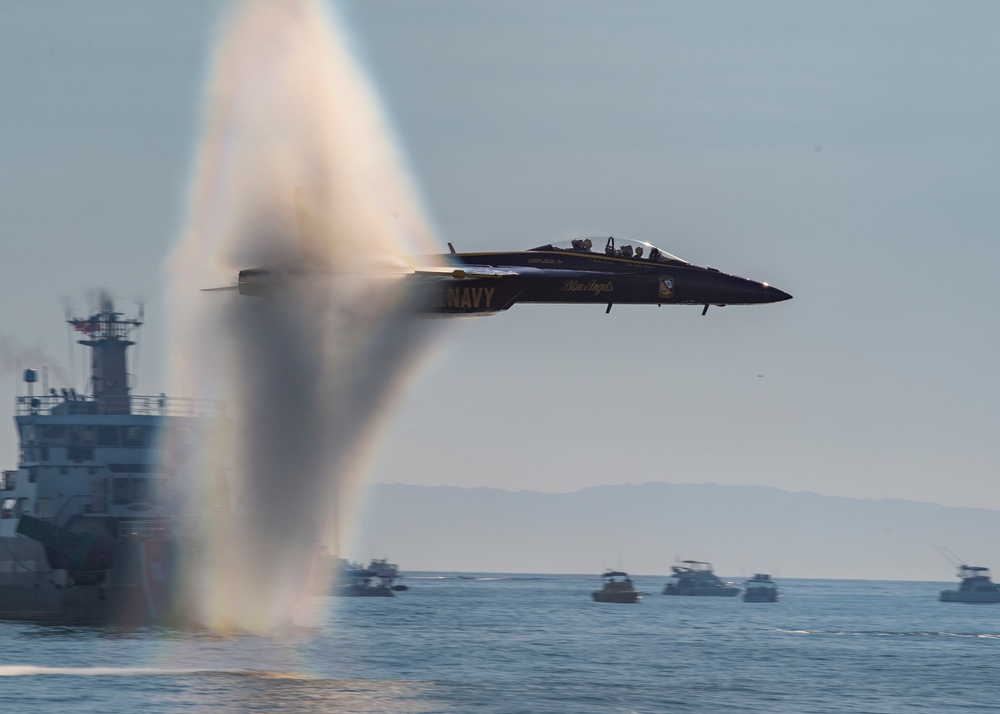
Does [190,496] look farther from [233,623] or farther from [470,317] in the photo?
[470,317]

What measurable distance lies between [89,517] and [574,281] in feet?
229

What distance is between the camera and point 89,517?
11356 centimetres

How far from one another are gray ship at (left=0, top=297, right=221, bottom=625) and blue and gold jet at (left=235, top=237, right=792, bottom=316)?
199 feet

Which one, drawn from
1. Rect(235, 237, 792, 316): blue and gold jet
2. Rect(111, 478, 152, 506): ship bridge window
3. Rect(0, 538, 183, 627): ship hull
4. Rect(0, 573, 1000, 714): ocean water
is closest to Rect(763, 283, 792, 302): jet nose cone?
Rect(235, 237, 792, 316): blue and gold jet

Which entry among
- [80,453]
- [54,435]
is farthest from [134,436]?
[54,435]

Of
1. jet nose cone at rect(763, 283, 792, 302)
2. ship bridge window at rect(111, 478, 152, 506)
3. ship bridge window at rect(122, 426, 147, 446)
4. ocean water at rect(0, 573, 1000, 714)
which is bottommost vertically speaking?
ocean water at rect(0, 573, 1000, 714)

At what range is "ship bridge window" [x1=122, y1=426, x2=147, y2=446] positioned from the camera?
11706cm

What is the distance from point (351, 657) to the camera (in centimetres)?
8850

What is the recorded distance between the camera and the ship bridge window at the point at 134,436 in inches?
4609

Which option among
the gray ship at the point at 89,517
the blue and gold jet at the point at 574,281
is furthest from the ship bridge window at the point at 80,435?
the blue and gold jet at the point at 574,281

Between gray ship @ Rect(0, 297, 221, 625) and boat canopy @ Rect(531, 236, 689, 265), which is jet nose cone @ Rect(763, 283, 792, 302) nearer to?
boat canopy @ Rect(531, 236, 689, 265)

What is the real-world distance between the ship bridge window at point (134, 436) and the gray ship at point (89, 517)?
0.30 feet


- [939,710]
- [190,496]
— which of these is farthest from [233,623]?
[939,710]

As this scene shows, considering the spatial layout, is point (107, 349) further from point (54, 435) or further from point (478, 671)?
point (478, 671)
